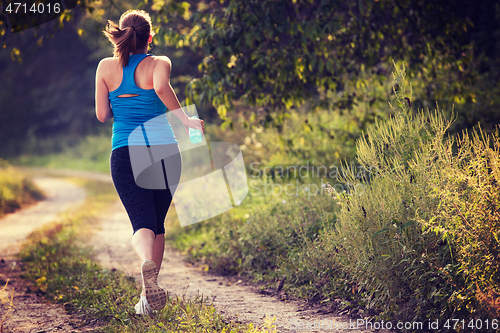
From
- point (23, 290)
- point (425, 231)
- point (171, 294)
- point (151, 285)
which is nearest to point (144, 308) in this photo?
point (151, 285)

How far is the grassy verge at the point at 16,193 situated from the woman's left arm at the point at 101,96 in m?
7.12

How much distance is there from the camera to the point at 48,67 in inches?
1219

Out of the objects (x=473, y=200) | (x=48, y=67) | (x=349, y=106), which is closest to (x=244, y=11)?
(x=349, y=106)

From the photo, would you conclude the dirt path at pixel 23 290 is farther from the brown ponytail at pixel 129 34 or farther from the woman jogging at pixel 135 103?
the brown ponytail at pixel 129 34

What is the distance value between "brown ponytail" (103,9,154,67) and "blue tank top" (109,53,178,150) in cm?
6

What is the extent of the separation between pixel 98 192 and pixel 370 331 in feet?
35.6

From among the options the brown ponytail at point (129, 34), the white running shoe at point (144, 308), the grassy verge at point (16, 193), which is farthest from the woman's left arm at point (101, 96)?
the grassy verge at point (16, 193)

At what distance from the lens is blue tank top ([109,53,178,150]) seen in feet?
9.14

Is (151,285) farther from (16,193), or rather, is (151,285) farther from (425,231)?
(16,193)

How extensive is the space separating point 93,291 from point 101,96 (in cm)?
183

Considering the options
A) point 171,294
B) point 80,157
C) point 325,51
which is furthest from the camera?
point 80,157

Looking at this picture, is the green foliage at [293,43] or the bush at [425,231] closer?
the bush at [425,231]

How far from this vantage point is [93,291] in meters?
3.68

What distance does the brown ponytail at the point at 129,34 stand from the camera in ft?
9.09
